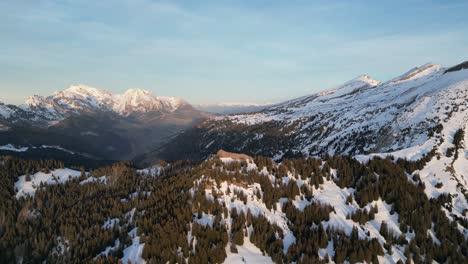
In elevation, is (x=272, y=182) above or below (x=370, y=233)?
→ above

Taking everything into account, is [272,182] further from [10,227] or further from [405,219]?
[10,227]

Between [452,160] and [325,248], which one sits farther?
[452,160]

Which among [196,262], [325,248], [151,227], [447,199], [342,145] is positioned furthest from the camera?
[342,145]

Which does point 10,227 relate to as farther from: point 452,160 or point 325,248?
point 452,160

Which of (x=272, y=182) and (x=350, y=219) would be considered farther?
(x=272, y=182)

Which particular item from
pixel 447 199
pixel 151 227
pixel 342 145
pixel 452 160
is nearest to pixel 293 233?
pixel 151 227

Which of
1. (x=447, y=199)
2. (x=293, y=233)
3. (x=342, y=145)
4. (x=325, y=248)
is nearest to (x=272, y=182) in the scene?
(x=293, y=233)

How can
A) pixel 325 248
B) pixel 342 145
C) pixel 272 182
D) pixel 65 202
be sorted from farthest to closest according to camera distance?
pixel 342 145 → pixel 65 202 → pixel 272 182 → pixel 325 248

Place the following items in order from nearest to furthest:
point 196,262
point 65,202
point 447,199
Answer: point 196,262, point 447,199, point 65,202

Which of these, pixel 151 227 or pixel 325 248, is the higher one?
pixel 151 227
